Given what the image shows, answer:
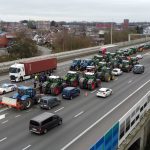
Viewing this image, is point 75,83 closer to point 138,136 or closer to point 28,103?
point 28,103

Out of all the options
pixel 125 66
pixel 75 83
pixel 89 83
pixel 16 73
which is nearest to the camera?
pixel 89 83

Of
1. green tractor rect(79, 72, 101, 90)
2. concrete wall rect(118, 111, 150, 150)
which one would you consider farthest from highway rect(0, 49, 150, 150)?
concrete wall rect(118, 111, 150, 150)

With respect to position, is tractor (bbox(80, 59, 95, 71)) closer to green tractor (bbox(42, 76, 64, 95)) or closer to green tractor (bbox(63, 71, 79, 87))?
green tractor (bbox(63, 71, 79, 87))

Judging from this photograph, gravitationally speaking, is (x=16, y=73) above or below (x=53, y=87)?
above

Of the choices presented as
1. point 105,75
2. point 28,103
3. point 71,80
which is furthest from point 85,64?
point 28,103

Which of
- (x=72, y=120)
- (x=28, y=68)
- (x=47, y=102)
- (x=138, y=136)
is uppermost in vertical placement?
(x=28, y=68)

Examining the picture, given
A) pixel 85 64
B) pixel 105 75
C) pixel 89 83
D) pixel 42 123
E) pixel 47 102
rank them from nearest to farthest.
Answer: pixel 42 123 < pixel 47 102 < pixel 89 83 < pixel 105 75 < pixel 85 64

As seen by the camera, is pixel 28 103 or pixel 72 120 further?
pixel 28 103

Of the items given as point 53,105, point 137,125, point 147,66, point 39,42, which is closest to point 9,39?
point 39,42
